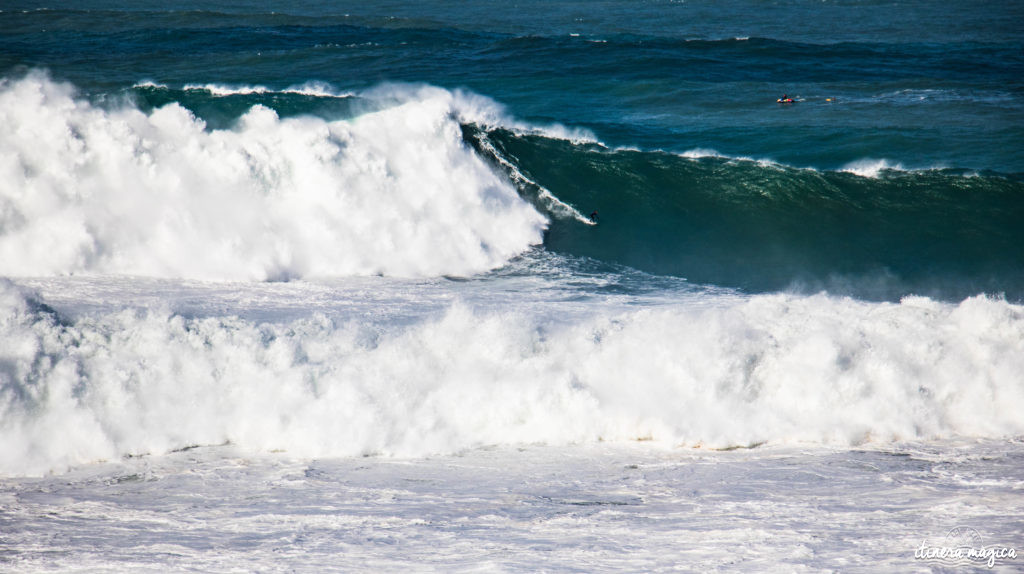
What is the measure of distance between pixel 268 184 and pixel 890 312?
325 inches

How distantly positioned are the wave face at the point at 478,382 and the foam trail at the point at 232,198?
103 inches

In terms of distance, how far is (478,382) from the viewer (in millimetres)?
7605

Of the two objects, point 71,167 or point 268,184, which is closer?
point 71,167

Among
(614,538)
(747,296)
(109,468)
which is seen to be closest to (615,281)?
(747,296)

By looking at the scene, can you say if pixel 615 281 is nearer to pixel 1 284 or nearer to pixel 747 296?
pixel 747 296

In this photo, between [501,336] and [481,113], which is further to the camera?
[481,113]

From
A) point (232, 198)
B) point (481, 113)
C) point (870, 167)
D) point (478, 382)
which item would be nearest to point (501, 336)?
point (478, 382)

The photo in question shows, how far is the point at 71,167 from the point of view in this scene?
10789 millimetres

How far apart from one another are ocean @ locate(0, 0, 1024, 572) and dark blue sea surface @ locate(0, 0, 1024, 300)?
4.5 inches

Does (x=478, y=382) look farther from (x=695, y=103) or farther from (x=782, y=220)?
(x=695, y=103)

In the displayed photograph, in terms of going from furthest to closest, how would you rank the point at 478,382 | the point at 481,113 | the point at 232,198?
the point at 481,113 → the point at 232,198 → the point at 478,382

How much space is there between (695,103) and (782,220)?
25.4ft

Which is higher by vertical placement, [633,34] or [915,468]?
[633,34]

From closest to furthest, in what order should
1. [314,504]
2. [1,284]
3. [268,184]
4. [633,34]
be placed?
[314,504] → [1,284] → [268,184] → [633,34]
